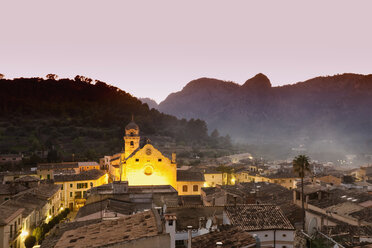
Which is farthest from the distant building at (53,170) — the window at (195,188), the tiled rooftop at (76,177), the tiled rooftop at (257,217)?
the tiled rooftop at (257,217)

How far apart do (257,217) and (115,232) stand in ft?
33.7

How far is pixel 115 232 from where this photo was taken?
13328 millimetres

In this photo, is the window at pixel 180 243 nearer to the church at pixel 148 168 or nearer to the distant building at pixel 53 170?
the church at pixel 148 168

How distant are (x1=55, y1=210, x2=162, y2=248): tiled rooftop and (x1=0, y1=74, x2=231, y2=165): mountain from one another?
70915 millimetres

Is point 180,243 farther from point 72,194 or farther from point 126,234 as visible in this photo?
point 72,194

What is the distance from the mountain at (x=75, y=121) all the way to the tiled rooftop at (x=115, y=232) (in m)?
70.9

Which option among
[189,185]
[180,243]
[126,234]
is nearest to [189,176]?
[189,185]

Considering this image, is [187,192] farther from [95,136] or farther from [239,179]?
[95,136]

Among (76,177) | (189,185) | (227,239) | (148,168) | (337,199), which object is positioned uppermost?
(227,239)

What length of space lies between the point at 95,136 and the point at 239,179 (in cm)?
5514

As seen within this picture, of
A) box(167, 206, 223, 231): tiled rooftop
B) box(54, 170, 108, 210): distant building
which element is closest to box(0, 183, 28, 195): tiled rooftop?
box(54, 170, 108, 210): distant building

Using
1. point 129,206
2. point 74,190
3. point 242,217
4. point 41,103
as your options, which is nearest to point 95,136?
point 41,103

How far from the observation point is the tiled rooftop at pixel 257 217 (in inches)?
770

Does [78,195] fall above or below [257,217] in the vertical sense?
below
